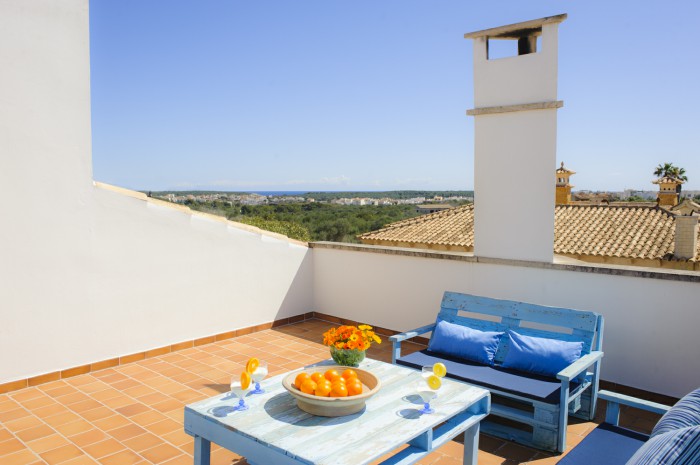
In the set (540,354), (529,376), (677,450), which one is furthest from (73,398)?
(677,450)

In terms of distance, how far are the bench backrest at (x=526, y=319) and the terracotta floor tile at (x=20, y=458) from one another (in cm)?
311

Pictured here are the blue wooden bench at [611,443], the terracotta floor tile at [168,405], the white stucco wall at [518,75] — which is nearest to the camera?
the blue wooden bench at [611,443]

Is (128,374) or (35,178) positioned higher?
(35,178)

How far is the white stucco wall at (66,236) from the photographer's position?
13.3 ft

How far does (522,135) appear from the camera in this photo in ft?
14.9

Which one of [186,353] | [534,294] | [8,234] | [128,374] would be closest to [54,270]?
[8,234]

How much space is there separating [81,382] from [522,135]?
177 inches

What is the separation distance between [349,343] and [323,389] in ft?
1.90

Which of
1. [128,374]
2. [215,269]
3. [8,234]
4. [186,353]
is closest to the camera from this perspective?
[8,234]

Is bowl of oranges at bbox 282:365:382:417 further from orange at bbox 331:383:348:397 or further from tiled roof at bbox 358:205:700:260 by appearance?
tiled roof at bbox 358:205:700:260

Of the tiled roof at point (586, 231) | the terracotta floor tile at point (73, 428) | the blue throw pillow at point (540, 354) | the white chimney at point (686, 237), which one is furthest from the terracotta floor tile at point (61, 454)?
the white chimney at point (686, 237)

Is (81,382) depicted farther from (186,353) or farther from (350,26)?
(350,26)

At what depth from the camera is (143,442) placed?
10.6 ft

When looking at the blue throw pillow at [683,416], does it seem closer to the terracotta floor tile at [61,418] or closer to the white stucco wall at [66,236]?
the terracotta floor tile at [61,418]
